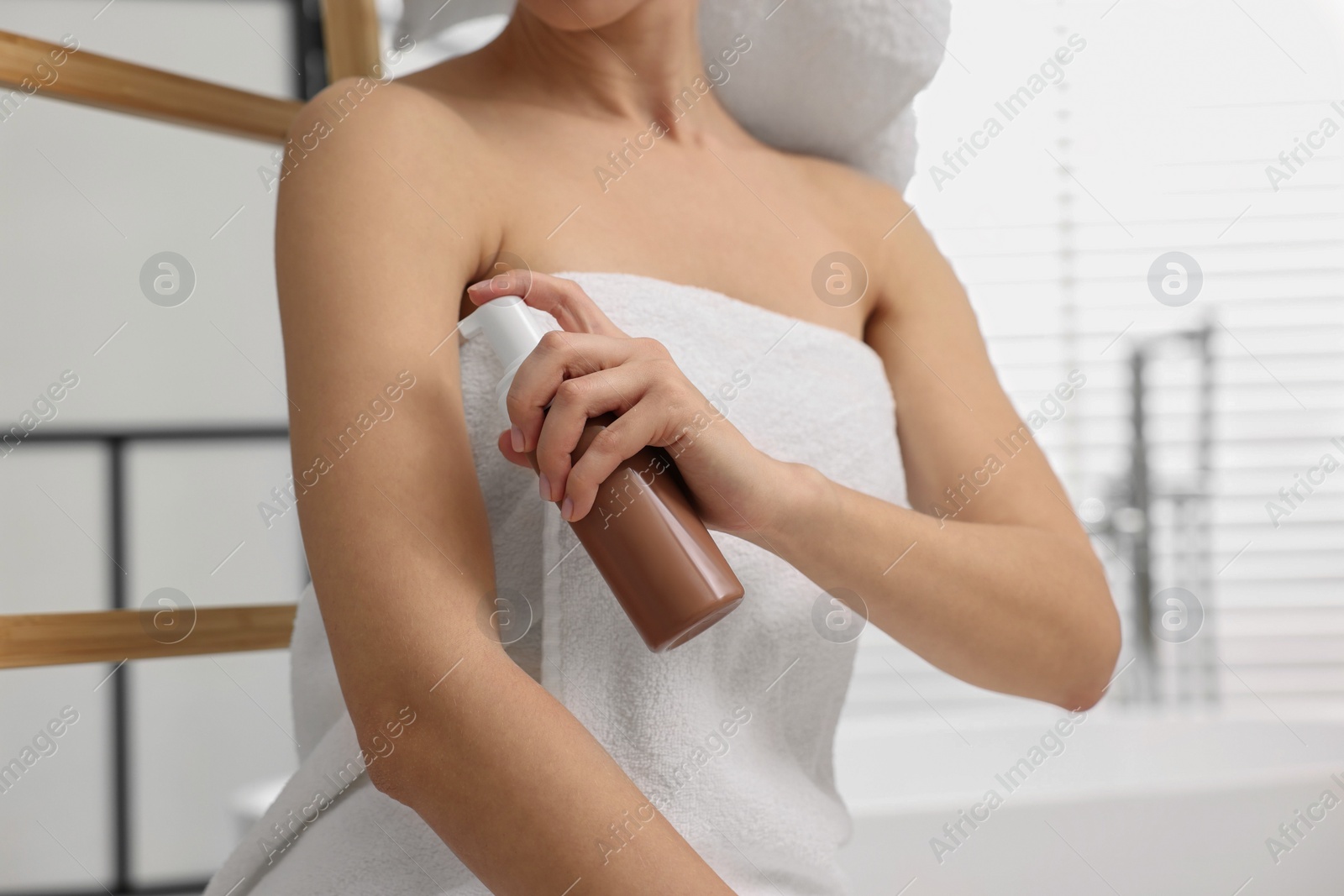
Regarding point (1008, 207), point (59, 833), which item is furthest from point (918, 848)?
point (1008, 207)

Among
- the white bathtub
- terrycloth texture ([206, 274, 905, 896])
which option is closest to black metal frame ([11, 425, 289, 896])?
terrycloth texture ([206, 274, 905, 896])

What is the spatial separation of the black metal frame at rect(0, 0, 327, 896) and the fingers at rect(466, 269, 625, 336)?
371 millimetres

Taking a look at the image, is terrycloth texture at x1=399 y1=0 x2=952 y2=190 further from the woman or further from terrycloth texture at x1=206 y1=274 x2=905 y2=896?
terrycloth texture at x1=206 y1=274 x2=905 y2=896

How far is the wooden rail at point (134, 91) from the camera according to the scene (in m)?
0.56

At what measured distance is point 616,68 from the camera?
0.62 meters

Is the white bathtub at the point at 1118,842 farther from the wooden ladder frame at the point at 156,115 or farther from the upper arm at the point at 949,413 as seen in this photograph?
the wooden ladder frame at the point at 156,115

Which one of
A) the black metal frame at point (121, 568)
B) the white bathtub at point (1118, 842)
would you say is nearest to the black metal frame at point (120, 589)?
the black metal frame at point (121, 568)

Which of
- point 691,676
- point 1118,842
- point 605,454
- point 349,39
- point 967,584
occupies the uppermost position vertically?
point 349,39

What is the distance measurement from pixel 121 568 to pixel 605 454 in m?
0.47

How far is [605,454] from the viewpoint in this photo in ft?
1.21

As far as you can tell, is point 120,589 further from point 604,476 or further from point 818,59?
point 818,59

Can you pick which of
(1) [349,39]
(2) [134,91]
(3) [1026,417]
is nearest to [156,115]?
(2) [134,91]

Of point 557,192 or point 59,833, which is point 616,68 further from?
point 59,833

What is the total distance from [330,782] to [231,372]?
14.6 inches
